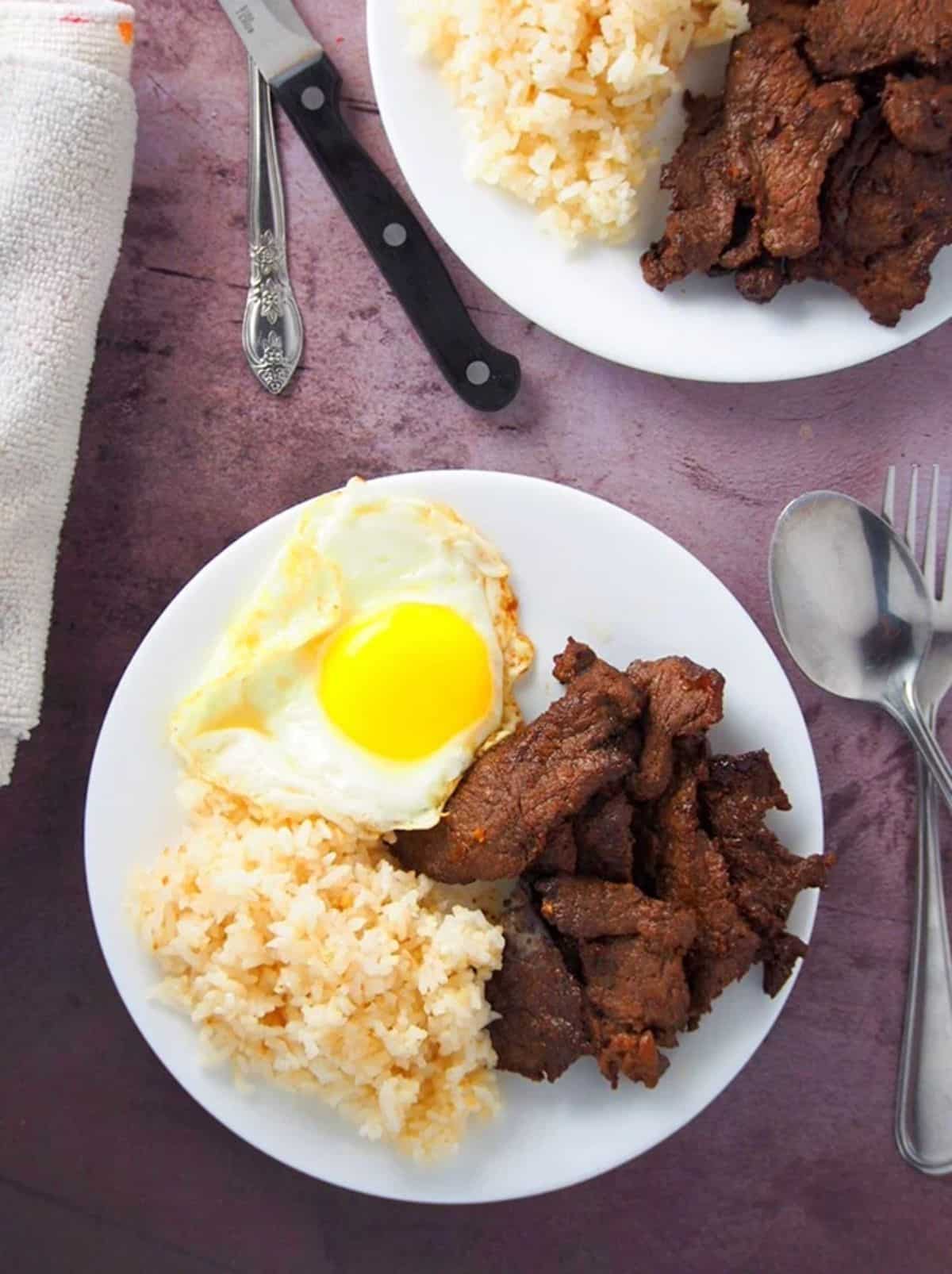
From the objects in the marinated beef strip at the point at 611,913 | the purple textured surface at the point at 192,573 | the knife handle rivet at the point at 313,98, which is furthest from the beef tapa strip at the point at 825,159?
the marinated beef strip at the point at 611,913

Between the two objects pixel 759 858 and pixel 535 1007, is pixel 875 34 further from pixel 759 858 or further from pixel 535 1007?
pixel 535 1007

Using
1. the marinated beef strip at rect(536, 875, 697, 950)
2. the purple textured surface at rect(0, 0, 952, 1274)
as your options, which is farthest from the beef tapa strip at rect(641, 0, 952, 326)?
the marinated beef strip at rect(536, 875, 697, 950)

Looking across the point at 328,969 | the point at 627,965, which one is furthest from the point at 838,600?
the point at 328,969

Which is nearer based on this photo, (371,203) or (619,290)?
(619,290)

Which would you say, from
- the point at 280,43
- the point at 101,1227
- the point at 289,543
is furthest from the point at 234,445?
the point at 101,1227

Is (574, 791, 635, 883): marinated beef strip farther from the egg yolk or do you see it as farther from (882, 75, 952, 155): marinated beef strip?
(882, 75, 952, 155): marinated beef strip

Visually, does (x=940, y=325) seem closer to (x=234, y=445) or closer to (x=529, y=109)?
(x=529, y=109)
